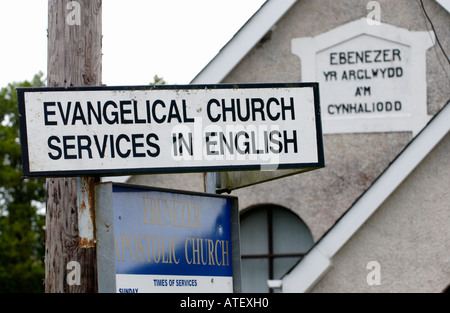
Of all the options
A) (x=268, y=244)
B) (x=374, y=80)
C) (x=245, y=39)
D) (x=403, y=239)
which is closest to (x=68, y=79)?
(x=403, y=239)

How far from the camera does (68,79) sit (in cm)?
465

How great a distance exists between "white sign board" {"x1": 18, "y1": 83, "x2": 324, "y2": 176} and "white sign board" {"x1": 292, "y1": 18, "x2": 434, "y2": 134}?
8.79 m

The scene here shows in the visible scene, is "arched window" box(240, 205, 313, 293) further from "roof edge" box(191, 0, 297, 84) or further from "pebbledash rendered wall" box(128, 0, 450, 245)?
"roof edge" box(191, 0, 297, 84)

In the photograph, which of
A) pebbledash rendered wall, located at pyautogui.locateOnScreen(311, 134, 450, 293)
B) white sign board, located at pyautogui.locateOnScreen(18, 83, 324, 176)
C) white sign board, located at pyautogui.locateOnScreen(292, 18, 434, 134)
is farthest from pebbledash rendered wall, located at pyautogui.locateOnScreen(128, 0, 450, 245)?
white sign board, located at pyautogui.locateOnScreen(18, 83, 324, 176)

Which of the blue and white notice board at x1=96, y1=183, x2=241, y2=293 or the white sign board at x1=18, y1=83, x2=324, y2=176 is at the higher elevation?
the white sign board at x1=18, y1=83, x2=324, y2=176

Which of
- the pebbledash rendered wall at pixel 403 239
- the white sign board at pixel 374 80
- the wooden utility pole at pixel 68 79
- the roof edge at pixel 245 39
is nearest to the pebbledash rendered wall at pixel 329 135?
the white sign board at pixel 374 80

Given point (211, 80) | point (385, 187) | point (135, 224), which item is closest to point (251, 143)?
point (135, 224)

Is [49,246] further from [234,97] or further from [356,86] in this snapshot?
[356,86]

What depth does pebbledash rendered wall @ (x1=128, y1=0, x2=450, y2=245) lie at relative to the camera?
12.9 meters

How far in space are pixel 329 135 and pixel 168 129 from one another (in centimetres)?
908

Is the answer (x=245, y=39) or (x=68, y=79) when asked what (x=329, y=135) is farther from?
(x=68, y=79)

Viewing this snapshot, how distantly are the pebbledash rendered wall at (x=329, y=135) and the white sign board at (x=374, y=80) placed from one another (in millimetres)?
112

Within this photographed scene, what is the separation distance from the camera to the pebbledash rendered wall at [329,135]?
12.9 m

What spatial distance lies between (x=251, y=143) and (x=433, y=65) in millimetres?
9337
